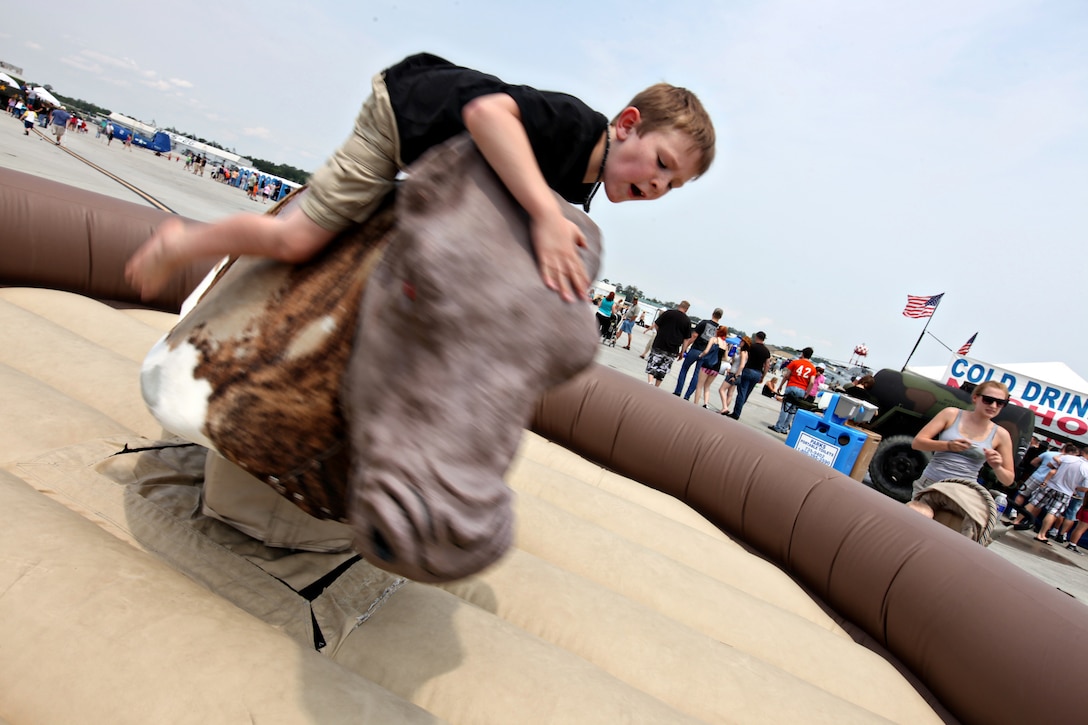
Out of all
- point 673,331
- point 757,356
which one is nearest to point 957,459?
point 673,331

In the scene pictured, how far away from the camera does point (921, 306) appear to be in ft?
58.6

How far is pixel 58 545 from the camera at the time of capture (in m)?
1.11

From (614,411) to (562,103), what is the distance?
3229mm

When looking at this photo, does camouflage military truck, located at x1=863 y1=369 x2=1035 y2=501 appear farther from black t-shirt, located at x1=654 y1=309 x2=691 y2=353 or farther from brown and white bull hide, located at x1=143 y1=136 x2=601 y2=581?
brown and white bull hide, located at x1=143 y1=136 x2=601 y2=581

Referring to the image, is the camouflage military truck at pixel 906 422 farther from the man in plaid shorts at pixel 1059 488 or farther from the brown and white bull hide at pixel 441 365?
the brown and white bull hide at pixel 441 365

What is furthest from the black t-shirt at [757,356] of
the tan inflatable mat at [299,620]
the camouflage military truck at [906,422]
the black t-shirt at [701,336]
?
the tan inflatable mat at [299,620]

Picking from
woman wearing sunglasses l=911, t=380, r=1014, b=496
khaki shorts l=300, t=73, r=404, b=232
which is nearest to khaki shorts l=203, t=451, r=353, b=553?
khaki shorts l=300, t=73, r=404, b=232

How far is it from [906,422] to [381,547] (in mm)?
10513

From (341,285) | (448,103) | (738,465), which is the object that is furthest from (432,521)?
(738,465)

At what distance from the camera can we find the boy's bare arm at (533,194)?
0.86 m

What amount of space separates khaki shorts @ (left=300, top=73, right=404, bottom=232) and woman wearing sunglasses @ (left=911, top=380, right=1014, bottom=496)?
3.87 metres

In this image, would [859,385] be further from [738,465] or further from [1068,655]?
[1068,655]

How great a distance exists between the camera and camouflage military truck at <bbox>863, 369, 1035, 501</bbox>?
28.7ft

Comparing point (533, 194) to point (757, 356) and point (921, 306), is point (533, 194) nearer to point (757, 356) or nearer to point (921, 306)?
point (757, 356)
